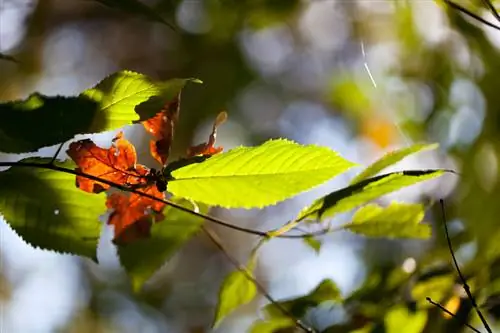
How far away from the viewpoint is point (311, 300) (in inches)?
20.7

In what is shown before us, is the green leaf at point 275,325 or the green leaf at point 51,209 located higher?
the green leaf at point 51,209

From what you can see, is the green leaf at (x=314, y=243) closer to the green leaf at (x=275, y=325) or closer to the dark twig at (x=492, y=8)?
the green leaf at (x=275, y=325)

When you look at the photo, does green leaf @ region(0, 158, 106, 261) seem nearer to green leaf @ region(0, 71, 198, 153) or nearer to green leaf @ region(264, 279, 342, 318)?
green leaf @ region(0, 71, 198, 153)

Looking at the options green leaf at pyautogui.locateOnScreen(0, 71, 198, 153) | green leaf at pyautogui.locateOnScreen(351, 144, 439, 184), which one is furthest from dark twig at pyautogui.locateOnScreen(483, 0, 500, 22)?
green leaf at pyautogui.locateOnScreen(0, 71, 198, 153)

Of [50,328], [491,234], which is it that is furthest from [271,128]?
[491,234]

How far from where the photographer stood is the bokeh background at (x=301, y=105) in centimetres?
60

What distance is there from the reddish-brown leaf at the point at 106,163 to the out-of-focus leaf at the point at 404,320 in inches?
7.8

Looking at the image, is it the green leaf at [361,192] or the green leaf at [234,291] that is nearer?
the green leaf at [361,192]

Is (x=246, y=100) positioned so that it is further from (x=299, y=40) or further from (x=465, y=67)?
(x=465, y=67)

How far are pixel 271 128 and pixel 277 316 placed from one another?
1567 mm

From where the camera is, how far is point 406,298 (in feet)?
1.87

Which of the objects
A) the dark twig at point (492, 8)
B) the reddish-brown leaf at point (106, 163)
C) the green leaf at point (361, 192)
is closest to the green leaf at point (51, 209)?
the reddish-brown leaf at point (106, 163)

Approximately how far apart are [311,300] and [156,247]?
0.12 metres

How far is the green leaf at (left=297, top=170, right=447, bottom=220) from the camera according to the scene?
1.37 feet
